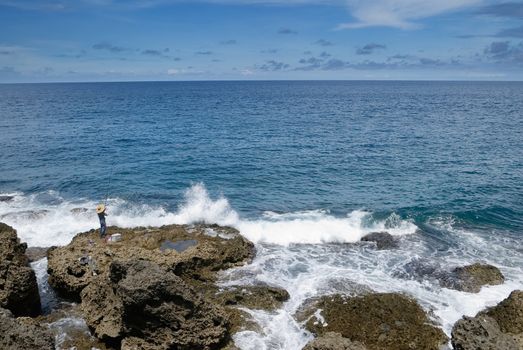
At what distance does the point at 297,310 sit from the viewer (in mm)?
19312

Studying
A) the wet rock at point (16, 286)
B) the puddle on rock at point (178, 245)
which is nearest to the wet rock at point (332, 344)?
the puddle on rock at point (178, 245)

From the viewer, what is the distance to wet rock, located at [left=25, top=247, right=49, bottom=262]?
24922mm

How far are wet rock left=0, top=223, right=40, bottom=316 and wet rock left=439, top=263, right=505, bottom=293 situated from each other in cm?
1946

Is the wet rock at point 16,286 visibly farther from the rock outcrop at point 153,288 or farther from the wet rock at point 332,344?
the wet rock at point 332,344

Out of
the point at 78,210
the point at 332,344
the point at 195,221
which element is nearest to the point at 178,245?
the point at 195,221

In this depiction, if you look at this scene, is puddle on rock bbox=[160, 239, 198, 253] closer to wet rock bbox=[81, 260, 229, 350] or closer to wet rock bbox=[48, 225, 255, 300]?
wet rock bbox=[48, 225, 255, 300]

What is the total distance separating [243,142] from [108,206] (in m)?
28.3

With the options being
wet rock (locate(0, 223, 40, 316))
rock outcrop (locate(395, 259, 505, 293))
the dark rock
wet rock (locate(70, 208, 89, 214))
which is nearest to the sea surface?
wet rock (locate(70, 208, 89, 214))

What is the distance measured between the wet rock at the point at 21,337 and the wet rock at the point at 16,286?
410cm

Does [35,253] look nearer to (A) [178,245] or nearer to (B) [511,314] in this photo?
(A) [178,245]

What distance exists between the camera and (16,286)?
18.1 m

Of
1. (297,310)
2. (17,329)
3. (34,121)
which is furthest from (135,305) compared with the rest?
(34,121)

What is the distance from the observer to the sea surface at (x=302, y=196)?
22.7 m

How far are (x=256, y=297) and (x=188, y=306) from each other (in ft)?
15.1
